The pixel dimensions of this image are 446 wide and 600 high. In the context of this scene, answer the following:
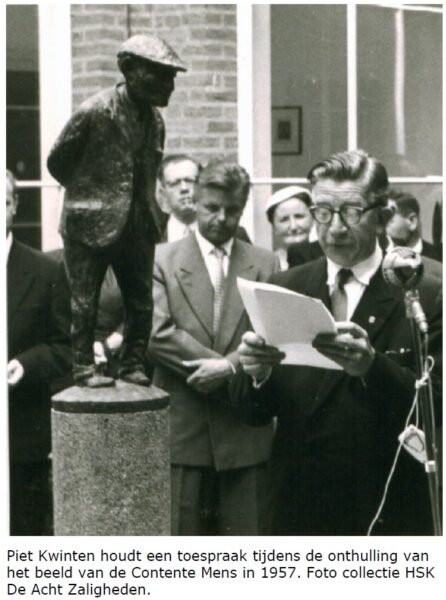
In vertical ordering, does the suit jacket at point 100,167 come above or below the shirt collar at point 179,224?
above

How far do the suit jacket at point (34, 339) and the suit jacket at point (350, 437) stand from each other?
0.79 meters

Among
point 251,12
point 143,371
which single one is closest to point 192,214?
point 251,12

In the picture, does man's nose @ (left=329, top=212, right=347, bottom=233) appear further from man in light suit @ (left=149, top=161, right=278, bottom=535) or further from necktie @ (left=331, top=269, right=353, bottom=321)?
man in light suit @ (left=149, top=161, right=278, bottom=535)

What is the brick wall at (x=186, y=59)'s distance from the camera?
16.7 feet

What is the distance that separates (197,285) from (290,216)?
30.2 inches

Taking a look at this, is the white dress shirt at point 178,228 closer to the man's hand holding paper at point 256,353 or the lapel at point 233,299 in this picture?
the lapel at point 233,299

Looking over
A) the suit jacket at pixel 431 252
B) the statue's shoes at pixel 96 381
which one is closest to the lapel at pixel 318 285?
the statue's shoes at pixel 96 381

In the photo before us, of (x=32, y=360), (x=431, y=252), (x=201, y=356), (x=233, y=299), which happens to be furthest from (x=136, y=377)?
(x=431, y=252)

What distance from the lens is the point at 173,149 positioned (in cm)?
513
